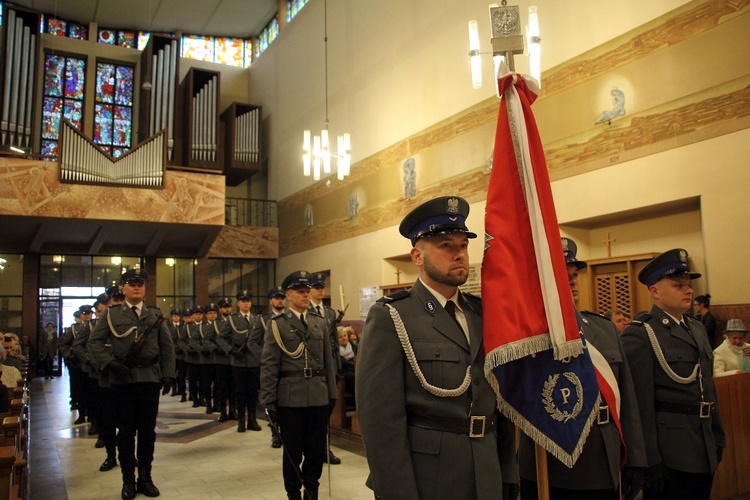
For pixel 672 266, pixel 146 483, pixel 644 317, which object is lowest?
pixel 146 483

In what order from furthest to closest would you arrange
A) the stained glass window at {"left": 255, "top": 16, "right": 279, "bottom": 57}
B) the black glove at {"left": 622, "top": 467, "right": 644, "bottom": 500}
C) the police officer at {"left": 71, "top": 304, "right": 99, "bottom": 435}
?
the stained glass window at {"left": 255, "top": 16, "right": 279, "bottom": 57} < the police officer at {"left": 71, "top": 304, "right": 99, "bottom": 435} < the black glove at {"left": 622, "top": 467, "right": 644, "bottom": 500}

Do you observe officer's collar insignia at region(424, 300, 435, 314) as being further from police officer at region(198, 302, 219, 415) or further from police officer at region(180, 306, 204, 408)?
police officer at region(180, 306, 204, 408)

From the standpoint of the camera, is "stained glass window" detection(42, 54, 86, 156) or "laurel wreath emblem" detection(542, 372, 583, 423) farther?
"stained glass window" detection(42, 54, 86, 156)

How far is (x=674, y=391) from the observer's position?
3.11 m

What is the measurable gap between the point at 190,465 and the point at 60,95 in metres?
15.5

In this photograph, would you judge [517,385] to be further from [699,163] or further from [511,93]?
[699,163]

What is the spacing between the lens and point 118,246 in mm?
15938

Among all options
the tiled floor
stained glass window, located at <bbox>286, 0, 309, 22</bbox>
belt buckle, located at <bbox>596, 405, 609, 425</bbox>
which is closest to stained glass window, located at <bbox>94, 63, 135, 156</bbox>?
stained glass window, located at <bbox>286, 0, 309, 22</bbox>

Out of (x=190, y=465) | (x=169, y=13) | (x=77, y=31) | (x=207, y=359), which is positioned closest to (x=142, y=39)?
(x=169, y=13)

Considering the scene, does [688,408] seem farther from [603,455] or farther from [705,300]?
[705,300]

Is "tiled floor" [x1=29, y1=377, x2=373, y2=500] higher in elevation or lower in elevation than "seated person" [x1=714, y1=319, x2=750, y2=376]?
lower

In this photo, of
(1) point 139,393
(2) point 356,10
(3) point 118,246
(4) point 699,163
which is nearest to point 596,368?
(1) point 139,393

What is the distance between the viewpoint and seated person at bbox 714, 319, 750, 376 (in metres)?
6.10

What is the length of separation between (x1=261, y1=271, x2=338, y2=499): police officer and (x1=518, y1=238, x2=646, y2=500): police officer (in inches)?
75.9
